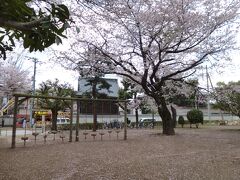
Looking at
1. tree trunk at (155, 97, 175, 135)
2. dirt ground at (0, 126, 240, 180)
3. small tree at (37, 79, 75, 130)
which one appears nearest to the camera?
dirt ground at (0, 126, 240, 180)

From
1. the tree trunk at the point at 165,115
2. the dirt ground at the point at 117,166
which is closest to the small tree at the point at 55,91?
the tree trunk at the point at 165,115

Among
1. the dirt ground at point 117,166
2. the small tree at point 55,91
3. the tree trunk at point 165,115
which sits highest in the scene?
the small tree at point 55,91

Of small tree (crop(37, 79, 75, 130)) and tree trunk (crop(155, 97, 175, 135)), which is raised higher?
small tree (crop(37, 79, 75, 130))

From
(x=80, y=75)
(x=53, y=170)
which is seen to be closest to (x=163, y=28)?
(x=80, y=75)

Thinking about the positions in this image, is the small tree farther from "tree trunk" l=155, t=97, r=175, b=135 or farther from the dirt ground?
the dirt ground

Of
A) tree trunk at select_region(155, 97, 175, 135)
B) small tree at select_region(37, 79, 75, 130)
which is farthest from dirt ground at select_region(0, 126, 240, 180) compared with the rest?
small tree at select_region(37, 79, 75, 130)

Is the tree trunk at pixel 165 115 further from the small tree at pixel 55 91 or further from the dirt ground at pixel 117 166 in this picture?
the small tree at pixel 55 91

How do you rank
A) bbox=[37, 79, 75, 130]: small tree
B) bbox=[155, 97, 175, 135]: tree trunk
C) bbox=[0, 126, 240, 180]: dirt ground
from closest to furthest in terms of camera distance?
bbox=[0, 126, 240, 180]: dirt ground → bbox=[155, 97, 175, 135]: tree trunk → bbox=[37, 79, 75, 130]: small tree

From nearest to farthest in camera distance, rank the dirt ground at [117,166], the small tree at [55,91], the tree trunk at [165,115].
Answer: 1. the dirt ground at [117,166]
2. the tree trunk at [165,115]
3. the small tree at [55,91]

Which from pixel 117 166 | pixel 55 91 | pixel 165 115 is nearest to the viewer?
pixel 117 166

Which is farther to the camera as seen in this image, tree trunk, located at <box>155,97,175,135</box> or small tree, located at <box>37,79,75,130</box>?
small tree, located at <box>37,79,75,130</box>

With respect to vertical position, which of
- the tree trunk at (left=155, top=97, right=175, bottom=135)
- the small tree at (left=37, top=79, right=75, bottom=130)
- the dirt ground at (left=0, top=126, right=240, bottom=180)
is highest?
the small tree at (left=37, top=79, right=75, bottom=130)

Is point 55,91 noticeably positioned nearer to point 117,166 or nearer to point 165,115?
point 165,115

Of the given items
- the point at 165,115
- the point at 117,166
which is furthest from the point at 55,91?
the point at 117,166
